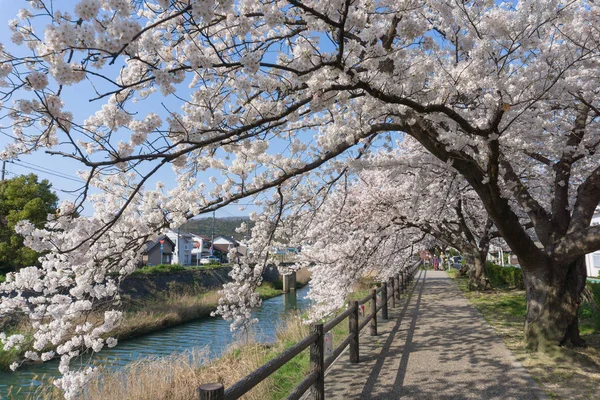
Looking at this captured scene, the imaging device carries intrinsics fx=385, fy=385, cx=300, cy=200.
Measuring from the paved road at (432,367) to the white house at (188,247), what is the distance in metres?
46.7

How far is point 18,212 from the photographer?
806 inches

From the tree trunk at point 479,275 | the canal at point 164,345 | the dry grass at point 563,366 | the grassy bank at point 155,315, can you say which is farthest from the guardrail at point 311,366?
the tree trunk at point 479,275

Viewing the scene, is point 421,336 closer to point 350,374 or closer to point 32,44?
point 350,374

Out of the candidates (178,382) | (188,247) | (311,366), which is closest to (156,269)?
(178,382)

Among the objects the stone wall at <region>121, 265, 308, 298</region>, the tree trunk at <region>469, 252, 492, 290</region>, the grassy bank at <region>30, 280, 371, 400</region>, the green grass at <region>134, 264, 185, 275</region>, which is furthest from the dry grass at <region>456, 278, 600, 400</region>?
the green grass at <region>134, 264, 185, 275</region>

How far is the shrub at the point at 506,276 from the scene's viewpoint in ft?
59.5

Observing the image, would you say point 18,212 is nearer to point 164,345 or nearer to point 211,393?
point 164,345

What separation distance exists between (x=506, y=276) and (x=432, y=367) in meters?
18.0

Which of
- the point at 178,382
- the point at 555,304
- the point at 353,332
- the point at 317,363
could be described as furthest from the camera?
the point at 178,382

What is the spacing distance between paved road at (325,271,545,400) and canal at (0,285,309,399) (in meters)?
4.57

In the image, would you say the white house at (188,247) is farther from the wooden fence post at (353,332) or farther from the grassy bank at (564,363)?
the grassy bank at (564,363)

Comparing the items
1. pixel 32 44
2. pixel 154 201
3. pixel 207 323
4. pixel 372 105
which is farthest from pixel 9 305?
pixel 207 323

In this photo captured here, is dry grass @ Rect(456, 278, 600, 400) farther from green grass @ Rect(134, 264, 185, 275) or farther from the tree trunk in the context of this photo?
green grass @ Rect(134, 264, 185, 275)

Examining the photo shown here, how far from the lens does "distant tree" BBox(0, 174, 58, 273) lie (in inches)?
795
